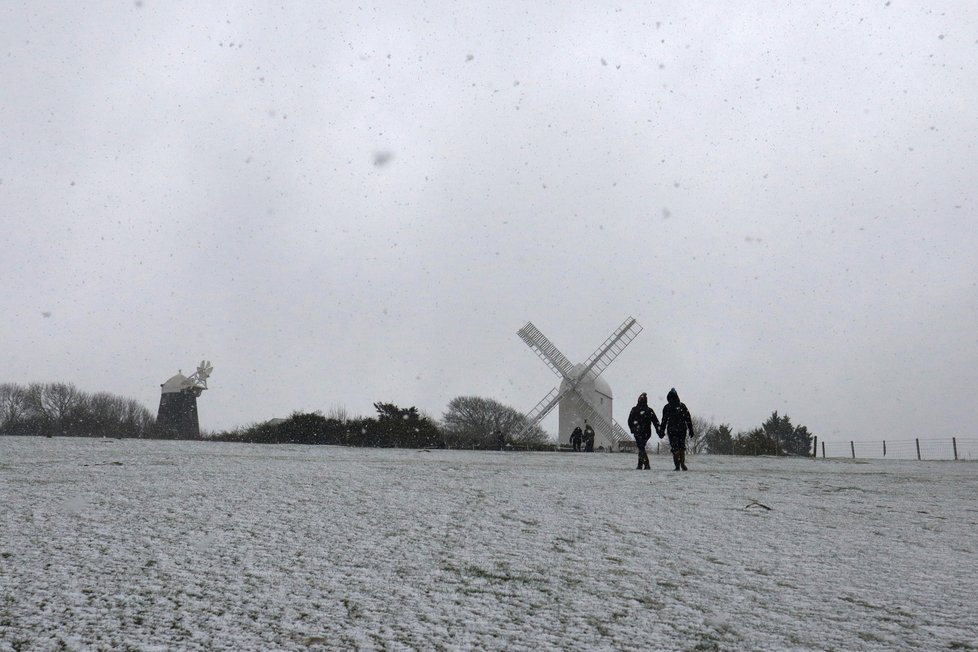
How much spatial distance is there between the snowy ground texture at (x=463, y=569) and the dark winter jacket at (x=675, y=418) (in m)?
5.15

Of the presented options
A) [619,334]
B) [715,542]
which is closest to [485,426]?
[619,334]

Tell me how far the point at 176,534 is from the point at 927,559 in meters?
6.12

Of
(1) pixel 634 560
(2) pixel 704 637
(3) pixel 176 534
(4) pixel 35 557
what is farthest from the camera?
(3) pixel 176 534

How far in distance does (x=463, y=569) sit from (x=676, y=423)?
10.1 m

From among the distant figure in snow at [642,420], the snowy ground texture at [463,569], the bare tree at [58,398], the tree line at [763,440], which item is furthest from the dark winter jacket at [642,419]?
the bare tree at [58,398]

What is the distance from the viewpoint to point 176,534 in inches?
220

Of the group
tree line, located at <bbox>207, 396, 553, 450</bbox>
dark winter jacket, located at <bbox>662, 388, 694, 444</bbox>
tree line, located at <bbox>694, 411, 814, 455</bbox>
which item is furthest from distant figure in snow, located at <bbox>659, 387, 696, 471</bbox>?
tree line, located at <bbox>694, 411, 814, 455</bbox>

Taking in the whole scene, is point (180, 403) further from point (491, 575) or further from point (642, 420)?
point (491, 575)

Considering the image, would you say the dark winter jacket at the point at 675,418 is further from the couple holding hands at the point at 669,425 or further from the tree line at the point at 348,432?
the tree line at the point at 348,432

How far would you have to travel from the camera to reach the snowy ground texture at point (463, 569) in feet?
12.0

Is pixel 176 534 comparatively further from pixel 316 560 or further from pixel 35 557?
pixel 316 560

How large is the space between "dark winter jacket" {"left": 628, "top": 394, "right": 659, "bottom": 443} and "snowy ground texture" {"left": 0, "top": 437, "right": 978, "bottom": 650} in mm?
5875

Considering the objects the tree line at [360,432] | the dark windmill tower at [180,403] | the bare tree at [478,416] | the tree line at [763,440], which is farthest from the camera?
the bare tree at [478,416]

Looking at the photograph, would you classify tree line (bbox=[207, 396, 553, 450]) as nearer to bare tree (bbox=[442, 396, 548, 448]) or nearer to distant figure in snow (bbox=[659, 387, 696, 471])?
distant figure in snow (bbox=[659, 387, 696, 471])
